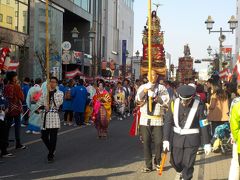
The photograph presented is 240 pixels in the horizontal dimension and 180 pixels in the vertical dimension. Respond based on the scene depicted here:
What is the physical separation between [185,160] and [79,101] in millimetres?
12011

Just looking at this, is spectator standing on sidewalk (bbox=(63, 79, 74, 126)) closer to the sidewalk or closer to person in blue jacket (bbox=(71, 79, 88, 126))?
person in blue jacket (bbox=(71, 79, 88, 126))

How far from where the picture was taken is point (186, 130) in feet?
22.9

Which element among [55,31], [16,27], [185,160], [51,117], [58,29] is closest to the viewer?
[185,160]

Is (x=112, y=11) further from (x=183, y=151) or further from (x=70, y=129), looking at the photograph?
(x=183, y=151)

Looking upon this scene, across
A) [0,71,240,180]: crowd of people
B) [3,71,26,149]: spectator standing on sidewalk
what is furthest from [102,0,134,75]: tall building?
[3,71,26,149]: spectator standing on sidewalk

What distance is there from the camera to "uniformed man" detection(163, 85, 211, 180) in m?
6.89

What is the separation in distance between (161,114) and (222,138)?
2583mm

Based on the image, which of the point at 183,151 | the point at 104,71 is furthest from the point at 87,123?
the point at 104,71

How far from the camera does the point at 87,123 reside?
1925 cm

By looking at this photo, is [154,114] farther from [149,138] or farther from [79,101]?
[79,101]

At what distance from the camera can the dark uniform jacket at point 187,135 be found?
273 inches

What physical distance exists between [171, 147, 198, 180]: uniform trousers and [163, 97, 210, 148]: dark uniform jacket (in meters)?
0.08

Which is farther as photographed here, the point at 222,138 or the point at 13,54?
the point at 13,54

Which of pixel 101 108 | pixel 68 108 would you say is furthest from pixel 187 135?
pixel 68 108
